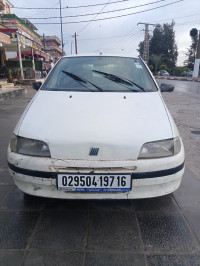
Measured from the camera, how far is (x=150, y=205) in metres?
2.33

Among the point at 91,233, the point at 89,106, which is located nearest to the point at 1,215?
the point at 91,233

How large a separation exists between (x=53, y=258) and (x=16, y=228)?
510 millimetres

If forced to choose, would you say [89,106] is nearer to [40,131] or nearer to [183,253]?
[40,131]

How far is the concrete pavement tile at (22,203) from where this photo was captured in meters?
A: 2.28

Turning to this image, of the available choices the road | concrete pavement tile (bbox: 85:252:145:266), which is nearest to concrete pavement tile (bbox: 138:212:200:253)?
concrete pavement tile (bbox: 85:252:145:266)

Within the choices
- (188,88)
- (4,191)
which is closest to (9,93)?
(4,191)

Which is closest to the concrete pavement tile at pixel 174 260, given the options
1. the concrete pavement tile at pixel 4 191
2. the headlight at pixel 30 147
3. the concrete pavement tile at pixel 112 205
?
the concrete pavement tile at pixel 112 205

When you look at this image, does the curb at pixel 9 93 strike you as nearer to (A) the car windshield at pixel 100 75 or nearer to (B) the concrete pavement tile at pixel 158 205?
(A) the car windshield at pixel 100 75

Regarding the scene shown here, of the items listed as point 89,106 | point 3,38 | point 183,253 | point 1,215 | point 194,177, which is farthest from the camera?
point 3,38

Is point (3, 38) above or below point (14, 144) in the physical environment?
above

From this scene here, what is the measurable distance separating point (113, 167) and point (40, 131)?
719 millimetres

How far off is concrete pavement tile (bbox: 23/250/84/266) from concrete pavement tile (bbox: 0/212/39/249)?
0.14 meters

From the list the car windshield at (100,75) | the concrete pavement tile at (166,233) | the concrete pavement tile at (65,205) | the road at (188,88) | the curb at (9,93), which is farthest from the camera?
the road at (188,88)

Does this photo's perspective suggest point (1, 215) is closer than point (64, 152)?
No
